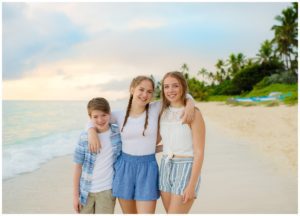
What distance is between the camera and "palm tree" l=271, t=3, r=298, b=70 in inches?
1396

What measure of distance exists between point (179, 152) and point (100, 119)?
0.69 meters

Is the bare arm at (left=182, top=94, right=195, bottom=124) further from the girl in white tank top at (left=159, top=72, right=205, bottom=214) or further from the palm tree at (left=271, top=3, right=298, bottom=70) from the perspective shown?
the palm tree at (left=271, top=3, right=298, bottom=70)

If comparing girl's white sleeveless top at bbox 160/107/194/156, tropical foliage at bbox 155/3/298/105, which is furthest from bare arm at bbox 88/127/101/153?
tropical foliage at bbox 155/3/298/105

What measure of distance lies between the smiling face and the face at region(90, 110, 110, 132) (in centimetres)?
53

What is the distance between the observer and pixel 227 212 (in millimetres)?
4781

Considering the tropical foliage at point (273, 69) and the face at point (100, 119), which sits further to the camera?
the tropical foliage at point (273, 69)

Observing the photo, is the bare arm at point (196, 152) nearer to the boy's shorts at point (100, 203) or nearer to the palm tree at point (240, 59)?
the boy's shorts at point (100, 203)

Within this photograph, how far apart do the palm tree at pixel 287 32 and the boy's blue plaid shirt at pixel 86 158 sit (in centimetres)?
3537

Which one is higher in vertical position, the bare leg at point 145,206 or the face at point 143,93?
the face at point 143,93

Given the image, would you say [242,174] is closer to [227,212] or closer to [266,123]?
[227,212]

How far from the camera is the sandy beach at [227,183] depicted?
5.06 metres

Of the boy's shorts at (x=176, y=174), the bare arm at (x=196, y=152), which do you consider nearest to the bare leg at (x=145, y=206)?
the boy's shorts at (x=176, y=174)

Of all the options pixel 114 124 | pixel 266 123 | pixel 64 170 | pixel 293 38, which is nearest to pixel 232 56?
pixel 293 38

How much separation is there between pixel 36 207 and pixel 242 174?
3.36m
